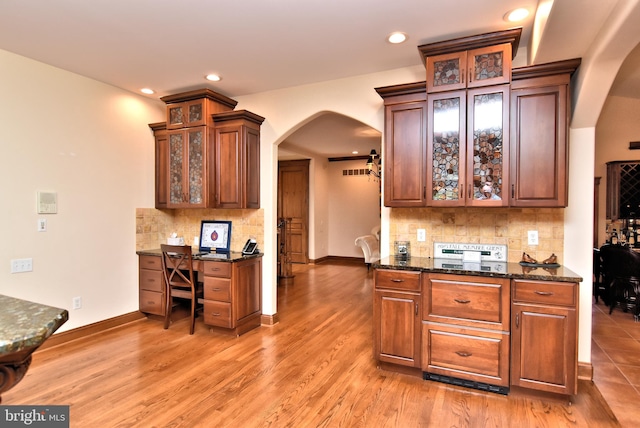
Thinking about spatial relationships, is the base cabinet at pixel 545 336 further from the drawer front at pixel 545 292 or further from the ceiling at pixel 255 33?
the ceiling at pixel 255 33

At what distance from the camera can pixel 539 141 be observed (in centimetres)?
254

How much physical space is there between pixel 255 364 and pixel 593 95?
3315mm

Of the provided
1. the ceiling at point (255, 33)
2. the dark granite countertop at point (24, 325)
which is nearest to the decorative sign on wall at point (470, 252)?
the ceiling at point (255, 33)

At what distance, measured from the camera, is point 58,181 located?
3402 millimetres

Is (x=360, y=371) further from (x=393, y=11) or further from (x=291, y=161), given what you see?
(x=291, y=161)

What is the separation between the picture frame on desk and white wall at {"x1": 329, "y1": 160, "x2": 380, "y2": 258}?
4.93 meters

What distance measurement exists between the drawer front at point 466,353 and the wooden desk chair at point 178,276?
2.41 meters

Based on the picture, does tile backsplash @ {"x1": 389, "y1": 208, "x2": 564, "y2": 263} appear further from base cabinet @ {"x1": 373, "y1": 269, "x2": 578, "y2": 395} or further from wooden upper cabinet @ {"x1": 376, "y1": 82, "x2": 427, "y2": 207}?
base cabinet @ {"x1": 373, "y1": 269, "x2": 578, "y2": 395}

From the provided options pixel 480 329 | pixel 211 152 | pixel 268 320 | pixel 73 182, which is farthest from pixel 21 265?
pixel 480 329

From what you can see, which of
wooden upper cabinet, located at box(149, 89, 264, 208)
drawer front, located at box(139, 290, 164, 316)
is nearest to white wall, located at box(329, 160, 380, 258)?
wooden upper cabinet, located at box(149, 89, 264, 208)

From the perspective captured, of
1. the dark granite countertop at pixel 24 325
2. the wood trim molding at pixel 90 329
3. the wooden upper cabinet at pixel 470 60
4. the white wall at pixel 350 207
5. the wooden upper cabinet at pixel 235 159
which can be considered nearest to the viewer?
the dark granite countertop at pixel 24 325

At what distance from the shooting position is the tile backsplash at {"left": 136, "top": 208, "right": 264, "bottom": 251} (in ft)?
13.5

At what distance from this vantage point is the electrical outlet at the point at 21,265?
10.1 ft

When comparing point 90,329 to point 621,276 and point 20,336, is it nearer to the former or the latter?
point 20,336
